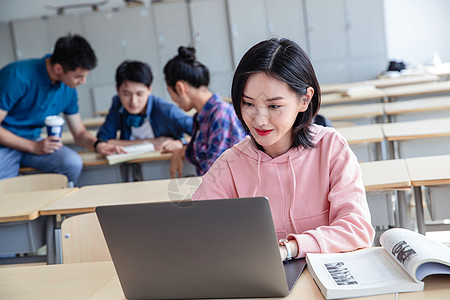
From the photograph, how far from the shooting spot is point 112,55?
27.2ft

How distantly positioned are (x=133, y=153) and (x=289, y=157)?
1995mm

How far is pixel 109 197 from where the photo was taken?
7.93ft

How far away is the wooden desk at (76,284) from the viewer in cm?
103

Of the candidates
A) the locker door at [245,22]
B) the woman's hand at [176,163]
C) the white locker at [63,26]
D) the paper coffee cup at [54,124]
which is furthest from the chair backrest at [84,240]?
the white locker at [63,26]

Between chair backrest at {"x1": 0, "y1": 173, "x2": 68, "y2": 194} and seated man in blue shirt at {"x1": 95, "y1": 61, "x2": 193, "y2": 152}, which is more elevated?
seated man in blue shirt at {"x1": 95, "y1": 61, "x2": 193, "y2": 152}

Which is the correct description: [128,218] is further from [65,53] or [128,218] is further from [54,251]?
[65,53]

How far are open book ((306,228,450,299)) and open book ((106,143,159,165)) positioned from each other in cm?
217

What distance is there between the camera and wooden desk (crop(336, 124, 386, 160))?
2.95m

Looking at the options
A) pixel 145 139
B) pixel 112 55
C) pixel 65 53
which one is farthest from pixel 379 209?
pixel 112 55

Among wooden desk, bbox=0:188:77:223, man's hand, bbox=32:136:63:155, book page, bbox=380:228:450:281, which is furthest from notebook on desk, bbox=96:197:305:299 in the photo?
man's hand, bbox=32:136:63:155

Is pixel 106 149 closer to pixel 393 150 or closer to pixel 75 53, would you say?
pixel 75 53

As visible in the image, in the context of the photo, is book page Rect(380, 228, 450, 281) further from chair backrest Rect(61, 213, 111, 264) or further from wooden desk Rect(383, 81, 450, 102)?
wooden desk Rect(383, 81, 450, 102)

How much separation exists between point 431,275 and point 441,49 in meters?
7.89

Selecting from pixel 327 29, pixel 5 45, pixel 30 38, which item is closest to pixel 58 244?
pixel 327 29
